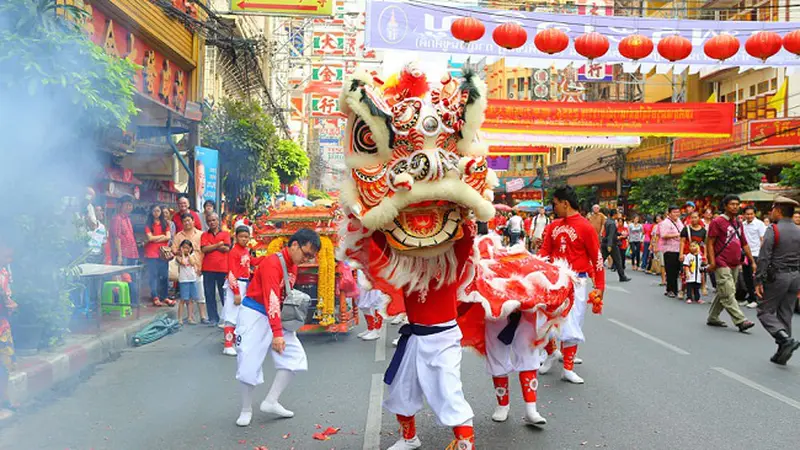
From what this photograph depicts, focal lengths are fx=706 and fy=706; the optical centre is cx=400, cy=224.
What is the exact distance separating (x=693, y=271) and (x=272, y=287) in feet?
34.1

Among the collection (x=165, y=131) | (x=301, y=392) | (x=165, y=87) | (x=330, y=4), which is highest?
(x=330, y=4)

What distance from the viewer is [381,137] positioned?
4059 mm

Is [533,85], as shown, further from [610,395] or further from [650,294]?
[610,395]

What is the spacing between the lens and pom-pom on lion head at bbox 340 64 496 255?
13.2 ft

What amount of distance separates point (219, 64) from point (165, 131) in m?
11.9

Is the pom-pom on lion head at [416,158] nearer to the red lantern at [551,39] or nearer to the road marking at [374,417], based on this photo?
the road marking at [374,417]

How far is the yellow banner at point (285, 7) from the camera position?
15172 millimetres

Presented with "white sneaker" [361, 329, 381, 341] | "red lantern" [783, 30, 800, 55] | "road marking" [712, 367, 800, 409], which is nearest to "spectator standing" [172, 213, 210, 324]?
"white sneaker" [361, 329, 381, 341]

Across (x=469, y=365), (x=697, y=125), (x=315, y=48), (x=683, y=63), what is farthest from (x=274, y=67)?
(x=469, y=365)

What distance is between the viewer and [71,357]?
23.8 feet

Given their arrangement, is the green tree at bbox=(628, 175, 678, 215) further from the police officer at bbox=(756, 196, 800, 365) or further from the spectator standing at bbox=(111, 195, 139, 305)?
the spectator standing at bbox=(111, 195, 139, 305)

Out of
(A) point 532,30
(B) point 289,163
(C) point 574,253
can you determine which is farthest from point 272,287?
(B) point 289,163

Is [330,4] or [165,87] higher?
[330,4]

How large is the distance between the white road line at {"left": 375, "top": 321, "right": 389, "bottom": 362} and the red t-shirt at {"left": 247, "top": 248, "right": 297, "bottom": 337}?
263cm
